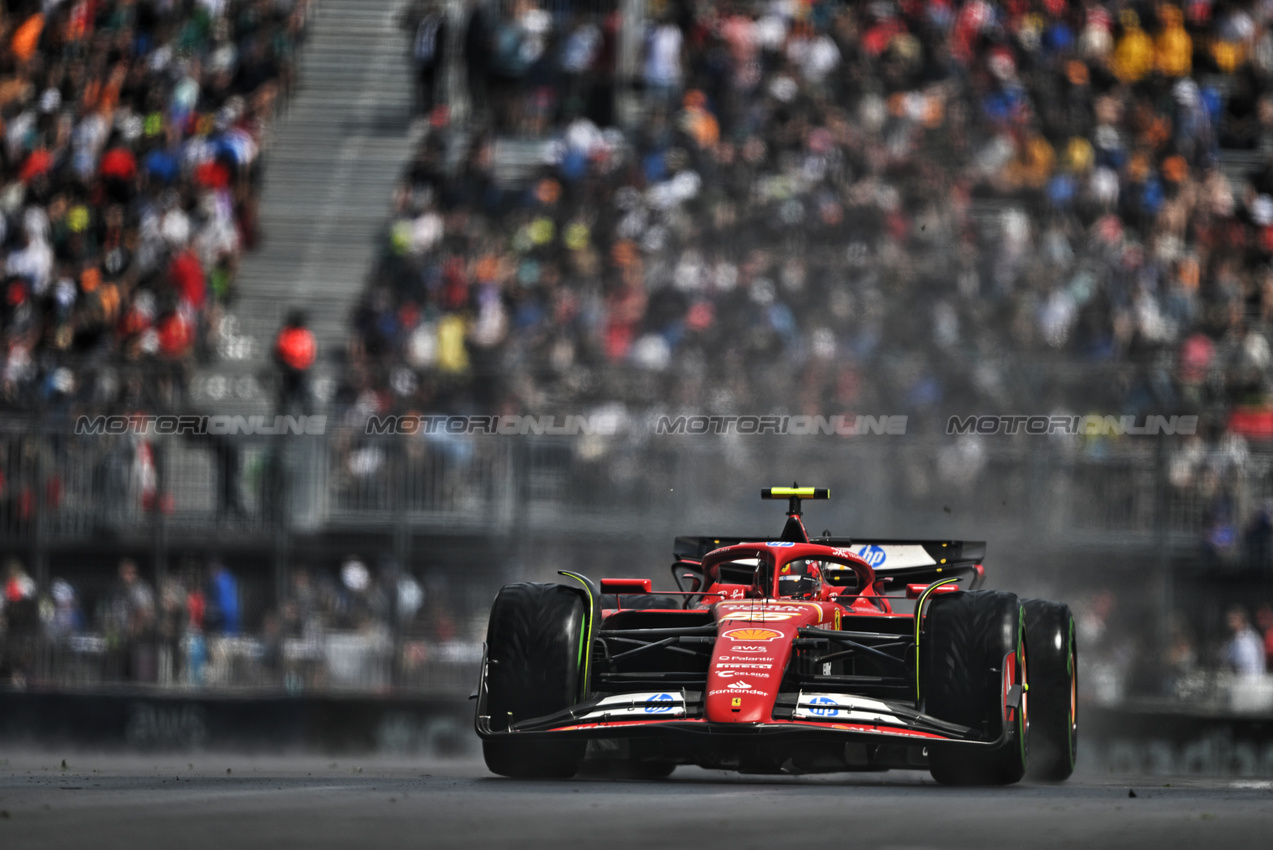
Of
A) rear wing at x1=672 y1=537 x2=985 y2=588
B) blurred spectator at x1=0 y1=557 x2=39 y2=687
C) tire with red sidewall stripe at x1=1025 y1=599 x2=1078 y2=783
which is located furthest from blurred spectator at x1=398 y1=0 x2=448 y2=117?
tire with red sidewall stripe at x1=1025 y1=599 x2=1078 y2=783

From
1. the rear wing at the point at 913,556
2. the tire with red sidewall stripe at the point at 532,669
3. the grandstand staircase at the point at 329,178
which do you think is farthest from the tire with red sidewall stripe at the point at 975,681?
the grandstand staircase at the point at 329,178

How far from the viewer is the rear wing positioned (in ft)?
A: 41.1

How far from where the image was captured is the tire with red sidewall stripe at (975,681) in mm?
9828

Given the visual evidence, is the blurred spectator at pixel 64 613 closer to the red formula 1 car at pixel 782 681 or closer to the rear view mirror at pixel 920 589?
the red formula 1 car at pixel 782 681

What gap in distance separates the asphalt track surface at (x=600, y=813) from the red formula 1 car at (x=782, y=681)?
0.66 ft

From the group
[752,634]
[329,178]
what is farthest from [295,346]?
[752,634]

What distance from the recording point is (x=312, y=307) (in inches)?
882

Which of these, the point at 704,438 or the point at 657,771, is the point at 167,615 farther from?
the point at 657,771

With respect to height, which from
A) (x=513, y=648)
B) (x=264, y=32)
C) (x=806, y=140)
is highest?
(x=264, y=32)

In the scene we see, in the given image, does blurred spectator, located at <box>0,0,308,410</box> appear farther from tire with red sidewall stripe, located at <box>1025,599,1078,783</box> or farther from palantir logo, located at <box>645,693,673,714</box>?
palantir logo, located at <box>645,693,673,714</box>

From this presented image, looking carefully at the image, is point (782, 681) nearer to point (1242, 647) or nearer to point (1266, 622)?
point (1242, 647)

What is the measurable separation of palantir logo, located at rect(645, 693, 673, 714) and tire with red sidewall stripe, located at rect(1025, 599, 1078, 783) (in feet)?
7.75

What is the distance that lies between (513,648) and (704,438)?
21.1ft

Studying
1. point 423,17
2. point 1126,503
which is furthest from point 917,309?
point 423,17
